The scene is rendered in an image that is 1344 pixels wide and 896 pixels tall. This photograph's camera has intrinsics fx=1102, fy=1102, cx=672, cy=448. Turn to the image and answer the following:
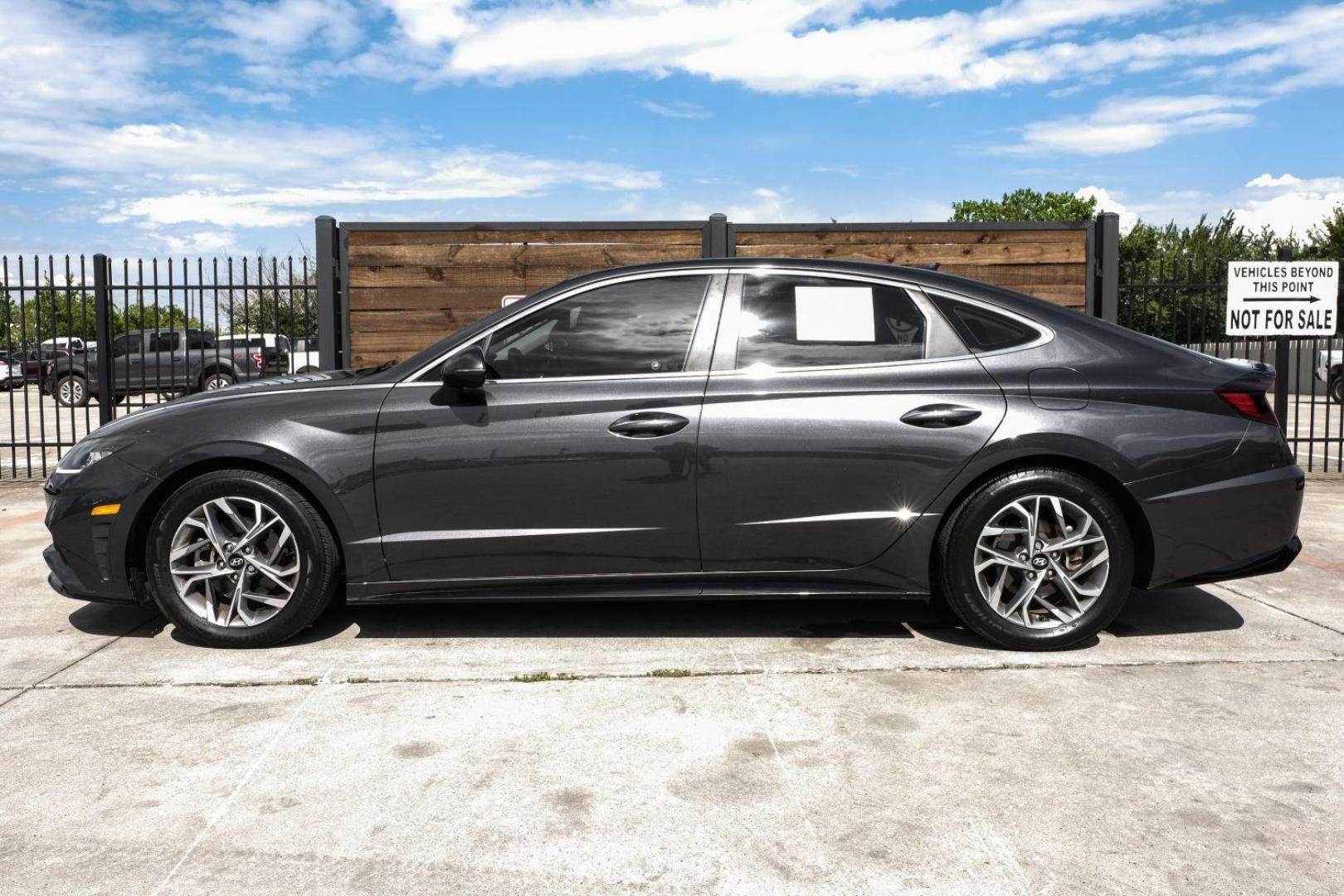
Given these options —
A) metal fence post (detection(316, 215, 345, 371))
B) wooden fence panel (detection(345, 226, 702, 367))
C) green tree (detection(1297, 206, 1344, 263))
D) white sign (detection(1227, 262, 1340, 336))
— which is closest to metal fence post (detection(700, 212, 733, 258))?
wooden fence panel (detection(345, 226, 702, 367))

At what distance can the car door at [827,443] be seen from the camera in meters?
4.31

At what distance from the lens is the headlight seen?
14.8ft

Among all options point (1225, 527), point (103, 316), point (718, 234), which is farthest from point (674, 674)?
point (103, 316)

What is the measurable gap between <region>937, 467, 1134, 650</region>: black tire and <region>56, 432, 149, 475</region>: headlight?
3.31m

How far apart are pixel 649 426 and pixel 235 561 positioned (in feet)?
5.81

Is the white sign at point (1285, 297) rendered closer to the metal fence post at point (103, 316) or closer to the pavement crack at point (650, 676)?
the pavement crack at point (650, 676)

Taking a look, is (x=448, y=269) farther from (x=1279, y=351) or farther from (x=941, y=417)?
(x=1279, y=351)

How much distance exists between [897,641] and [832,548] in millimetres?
585

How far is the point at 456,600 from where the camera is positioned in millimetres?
4434

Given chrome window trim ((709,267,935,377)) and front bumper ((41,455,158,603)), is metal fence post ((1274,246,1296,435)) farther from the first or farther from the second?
front bumper ((41,455,158,603))

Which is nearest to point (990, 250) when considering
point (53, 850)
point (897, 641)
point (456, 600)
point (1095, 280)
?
point (1095, 280)

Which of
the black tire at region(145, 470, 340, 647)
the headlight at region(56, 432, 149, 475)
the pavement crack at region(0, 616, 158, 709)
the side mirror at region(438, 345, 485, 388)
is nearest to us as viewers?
the pavement crack at region(0, 616, 158, 709)

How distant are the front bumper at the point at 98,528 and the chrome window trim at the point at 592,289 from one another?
117 centimetres

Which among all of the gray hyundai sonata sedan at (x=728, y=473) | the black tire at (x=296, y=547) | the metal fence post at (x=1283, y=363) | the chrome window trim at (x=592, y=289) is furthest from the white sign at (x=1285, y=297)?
the black tire at (x=296, y=547)
